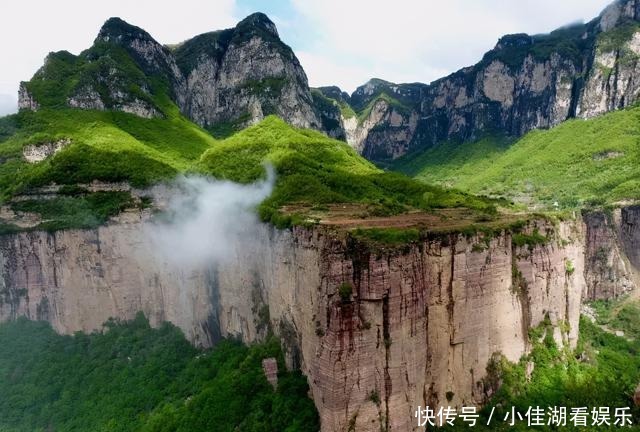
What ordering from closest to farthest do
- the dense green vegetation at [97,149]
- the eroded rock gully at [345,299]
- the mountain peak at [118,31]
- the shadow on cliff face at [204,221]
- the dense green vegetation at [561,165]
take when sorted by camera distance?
the eroded rock gully at [345,299], the shadow on cliff face at [204,221], the dense green vegetation at [97,149], the dense green vegetation at [561,165], the mountain peak at [118,31]

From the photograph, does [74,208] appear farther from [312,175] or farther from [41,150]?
[312,175]

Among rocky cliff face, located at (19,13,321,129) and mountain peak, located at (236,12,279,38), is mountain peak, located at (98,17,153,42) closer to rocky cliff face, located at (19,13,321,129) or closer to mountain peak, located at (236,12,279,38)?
rocky cliff face, located at (19,13,321,129)

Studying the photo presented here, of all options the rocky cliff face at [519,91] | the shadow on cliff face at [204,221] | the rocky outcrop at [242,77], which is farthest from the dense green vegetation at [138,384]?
the rocky cliff face at [519,91]

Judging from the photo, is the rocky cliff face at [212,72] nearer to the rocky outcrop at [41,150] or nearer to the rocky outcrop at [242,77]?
the rocky outcrop at [242,77]

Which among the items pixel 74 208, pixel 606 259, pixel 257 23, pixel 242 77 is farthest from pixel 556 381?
pixel 257 23

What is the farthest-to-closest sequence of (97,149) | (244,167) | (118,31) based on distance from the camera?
(118,31) < (97,149) < (244,167)

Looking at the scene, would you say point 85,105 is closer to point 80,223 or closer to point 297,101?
point 80,223

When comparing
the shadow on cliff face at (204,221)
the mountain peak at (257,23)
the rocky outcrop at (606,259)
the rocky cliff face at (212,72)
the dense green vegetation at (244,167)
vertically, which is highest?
the mountain peak at (257,23)
